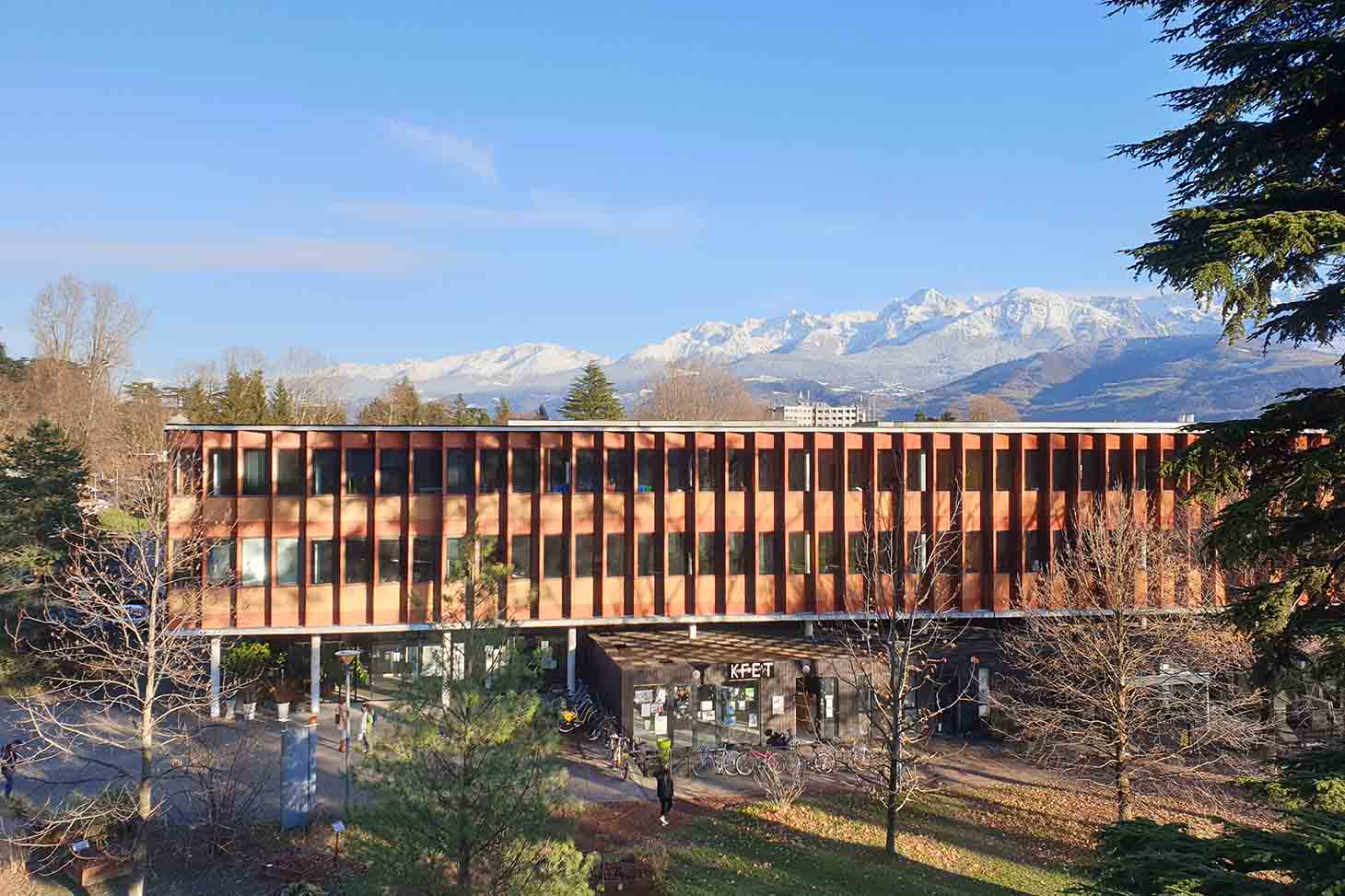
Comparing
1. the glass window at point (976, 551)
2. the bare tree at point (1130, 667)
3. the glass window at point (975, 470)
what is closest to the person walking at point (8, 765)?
the bare tree at point (1130, 667)

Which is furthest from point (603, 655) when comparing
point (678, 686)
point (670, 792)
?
point (670, 792)

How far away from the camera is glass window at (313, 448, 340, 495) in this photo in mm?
33531

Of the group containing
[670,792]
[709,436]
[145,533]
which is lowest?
[670,792]

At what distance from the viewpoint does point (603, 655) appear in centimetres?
3266

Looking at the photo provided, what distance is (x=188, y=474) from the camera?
32.4m

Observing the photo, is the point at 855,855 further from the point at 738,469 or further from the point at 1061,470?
the point at 1061,470

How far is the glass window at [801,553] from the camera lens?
3538 cm

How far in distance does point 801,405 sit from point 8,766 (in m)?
43.4

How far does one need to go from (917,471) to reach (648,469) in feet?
34.8

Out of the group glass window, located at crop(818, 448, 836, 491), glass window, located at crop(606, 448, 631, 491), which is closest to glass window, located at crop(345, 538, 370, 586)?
glass window, located at crop(606, 448, 631, 491)

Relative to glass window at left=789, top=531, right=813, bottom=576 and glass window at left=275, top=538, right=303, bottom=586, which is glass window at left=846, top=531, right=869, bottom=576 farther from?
glass window at left=275, top=538, right=303, bottom=586

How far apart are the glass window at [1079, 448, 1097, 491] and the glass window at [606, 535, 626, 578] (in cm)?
1835

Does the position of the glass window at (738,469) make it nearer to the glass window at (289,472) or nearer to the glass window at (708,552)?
the glass window at (708,552)

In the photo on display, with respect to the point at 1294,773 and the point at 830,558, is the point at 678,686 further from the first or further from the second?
the point at 1294,773
